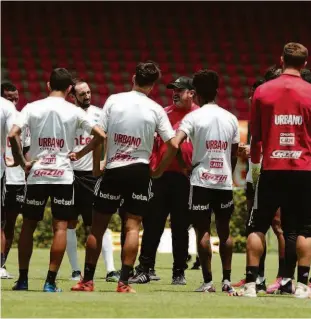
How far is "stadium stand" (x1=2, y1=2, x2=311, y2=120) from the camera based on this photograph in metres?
25.0

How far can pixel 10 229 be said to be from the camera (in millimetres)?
12906

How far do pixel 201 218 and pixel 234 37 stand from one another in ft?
54.3

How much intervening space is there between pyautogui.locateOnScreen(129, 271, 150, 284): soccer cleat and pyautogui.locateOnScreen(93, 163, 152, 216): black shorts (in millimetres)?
2009

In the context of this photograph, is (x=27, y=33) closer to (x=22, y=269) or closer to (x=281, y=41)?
(x=281, y=41)

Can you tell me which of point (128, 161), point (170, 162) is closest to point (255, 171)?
point (170, 162)

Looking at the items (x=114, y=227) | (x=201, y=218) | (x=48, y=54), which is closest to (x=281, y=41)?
(x=48, y=54)

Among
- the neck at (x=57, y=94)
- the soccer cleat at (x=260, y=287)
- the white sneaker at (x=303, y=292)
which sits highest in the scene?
the neck at (x=57, y=94)

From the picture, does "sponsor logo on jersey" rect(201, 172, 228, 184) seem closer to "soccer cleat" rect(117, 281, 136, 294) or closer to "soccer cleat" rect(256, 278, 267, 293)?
"soccer cleat" rect(256, 278, 267, 293)

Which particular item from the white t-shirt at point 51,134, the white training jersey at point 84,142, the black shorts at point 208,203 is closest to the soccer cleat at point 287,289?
the black shorts at point 208,203

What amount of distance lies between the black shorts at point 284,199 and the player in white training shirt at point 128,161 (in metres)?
0.97

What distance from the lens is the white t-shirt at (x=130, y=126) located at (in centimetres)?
982

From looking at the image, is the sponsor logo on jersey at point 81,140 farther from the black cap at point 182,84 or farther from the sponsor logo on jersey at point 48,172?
the sponsor logo on jersey at point 48,172

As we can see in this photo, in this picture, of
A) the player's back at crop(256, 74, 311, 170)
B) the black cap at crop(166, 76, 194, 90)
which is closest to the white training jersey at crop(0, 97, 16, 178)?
the black cap at crop(166, 76, 194, 90)

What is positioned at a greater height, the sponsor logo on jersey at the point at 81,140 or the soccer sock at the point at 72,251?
the sponsor logo on jersey at the point at 81,140
